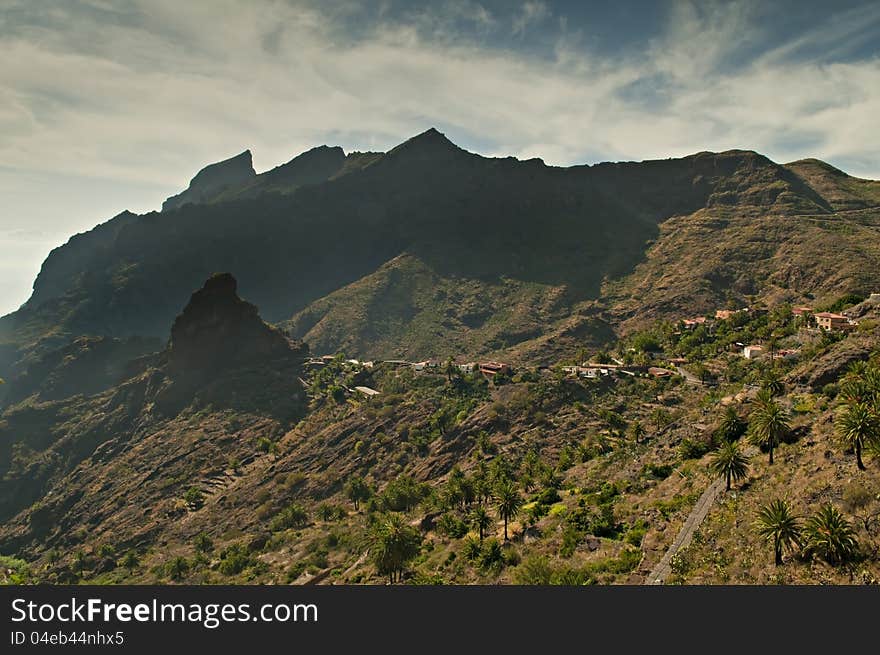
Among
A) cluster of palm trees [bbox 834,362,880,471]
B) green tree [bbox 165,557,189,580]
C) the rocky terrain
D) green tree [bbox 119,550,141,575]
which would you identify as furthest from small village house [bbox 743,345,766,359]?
green tree [bbox 119,550,141,575]

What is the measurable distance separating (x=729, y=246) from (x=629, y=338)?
2124 inches

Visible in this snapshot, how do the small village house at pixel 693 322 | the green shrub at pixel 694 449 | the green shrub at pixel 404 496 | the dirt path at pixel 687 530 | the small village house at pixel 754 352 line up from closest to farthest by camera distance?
1. the dirt path at pixel 687 530
2. the green shrub at pixel 694 449
3. the green shrub at pixel 404 496
4. the small village house at pixel 754 352
5. the small village house at pixel 693 322

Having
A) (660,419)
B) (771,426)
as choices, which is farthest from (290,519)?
(771,426)

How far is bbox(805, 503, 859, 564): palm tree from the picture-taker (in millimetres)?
28609

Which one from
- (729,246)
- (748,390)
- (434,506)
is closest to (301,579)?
(434,506)

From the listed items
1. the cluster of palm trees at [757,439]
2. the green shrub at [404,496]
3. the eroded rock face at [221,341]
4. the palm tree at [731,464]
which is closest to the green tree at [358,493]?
the green shrub at [404,496]

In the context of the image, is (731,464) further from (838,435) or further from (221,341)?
(221,341)

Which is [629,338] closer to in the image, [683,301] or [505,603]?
[683,301]

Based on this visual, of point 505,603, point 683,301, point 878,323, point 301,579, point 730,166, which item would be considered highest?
point 730,166

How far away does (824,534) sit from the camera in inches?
1145

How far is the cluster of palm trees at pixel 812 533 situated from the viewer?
28734 mm

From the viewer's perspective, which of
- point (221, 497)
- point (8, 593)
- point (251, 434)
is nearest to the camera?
point (8, 593)

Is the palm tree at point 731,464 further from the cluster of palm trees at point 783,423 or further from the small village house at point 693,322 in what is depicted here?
the small village house at point 693,322

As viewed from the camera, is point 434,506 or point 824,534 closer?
point 824,534
